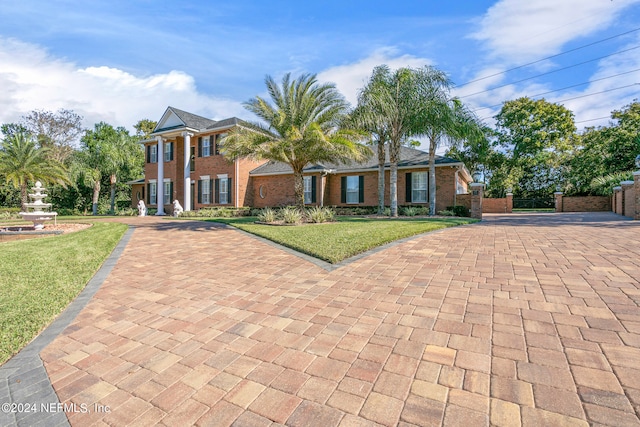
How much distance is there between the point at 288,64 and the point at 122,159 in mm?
19664

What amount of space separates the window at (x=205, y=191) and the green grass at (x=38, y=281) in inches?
616

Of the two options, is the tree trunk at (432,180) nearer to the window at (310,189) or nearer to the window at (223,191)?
the window at (310,189)

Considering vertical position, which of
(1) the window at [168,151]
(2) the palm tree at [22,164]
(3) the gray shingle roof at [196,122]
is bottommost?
(2) the palm tree at [22,164]

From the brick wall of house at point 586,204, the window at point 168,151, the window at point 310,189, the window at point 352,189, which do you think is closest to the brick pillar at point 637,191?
the window at point 352,189

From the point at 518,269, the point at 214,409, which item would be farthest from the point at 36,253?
the point at 518,269

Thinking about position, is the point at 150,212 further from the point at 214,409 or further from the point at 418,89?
the point at 214,409

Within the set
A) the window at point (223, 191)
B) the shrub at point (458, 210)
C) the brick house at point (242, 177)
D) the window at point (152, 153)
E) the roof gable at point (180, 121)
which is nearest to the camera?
the shrub at point (458, 210)

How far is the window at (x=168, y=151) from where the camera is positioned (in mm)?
25422

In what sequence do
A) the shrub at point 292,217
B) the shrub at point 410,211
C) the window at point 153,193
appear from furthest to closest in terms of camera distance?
the window at point 153,193 < the shrub at point 410,211 < the shrub at point 292,217

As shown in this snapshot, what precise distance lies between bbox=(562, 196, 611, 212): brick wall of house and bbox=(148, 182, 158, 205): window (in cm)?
3354

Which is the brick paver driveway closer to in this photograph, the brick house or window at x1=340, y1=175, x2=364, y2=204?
the brick house

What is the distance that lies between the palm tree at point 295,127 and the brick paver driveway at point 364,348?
9049mm

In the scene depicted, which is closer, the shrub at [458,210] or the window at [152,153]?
the shrub at [458,210]

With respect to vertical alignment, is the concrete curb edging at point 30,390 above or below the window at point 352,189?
below
